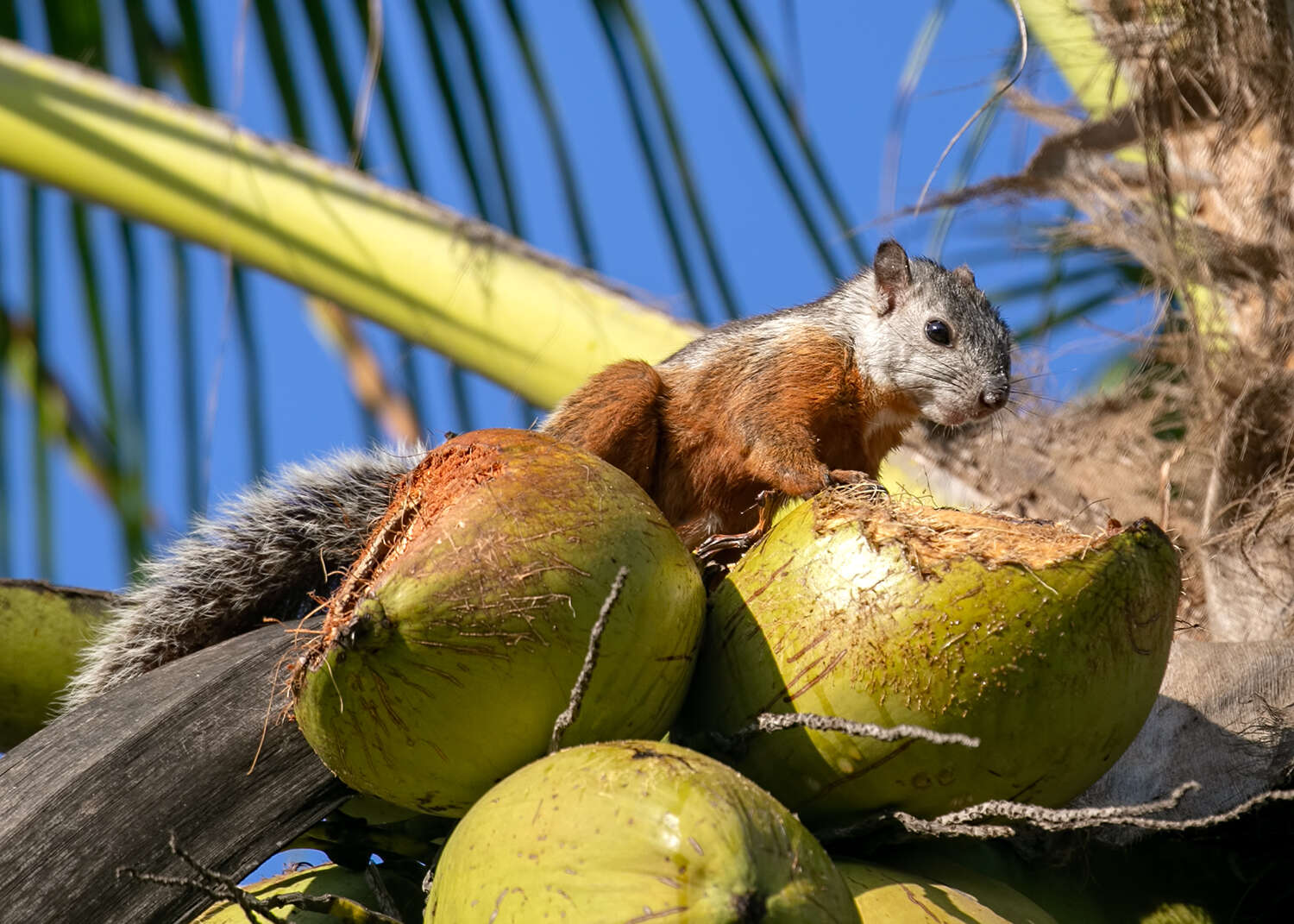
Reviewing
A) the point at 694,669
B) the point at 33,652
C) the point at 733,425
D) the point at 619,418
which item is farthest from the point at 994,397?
the point at 33,652

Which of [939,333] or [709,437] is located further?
[939,333]

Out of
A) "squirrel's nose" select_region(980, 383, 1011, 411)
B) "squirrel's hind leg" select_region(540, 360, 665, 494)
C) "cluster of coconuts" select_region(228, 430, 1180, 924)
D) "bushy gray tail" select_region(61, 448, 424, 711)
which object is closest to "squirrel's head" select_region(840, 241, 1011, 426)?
"squirrel's nose" select_region(980, 383, 1011, 411)

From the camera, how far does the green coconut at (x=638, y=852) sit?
89 cm

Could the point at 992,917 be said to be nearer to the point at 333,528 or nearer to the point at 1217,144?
the point at 333,528

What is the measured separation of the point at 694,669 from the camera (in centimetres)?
119

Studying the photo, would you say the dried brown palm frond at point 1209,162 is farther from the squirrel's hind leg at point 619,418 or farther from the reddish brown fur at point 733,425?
the squirrel's hind leg at point 619,418

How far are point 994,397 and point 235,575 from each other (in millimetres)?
1121

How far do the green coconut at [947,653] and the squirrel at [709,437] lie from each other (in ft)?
1.37

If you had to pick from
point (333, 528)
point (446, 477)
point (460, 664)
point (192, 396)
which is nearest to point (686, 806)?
point (460, 664)

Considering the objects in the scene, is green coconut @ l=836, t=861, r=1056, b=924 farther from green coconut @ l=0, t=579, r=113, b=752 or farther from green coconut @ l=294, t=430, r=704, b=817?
green coconut @ l=0, t=579, r=113, b=752

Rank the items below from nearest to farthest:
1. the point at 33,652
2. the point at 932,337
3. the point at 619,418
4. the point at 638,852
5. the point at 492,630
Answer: the point at 638,852 < the point at 492,630 < the point at 33,652 < the point at 619,418 < the point at 932,337

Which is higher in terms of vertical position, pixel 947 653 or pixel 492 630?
pixel 492 630

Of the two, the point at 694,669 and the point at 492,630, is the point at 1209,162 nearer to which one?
the point at 694,669

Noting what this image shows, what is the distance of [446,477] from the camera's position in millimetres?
1150
